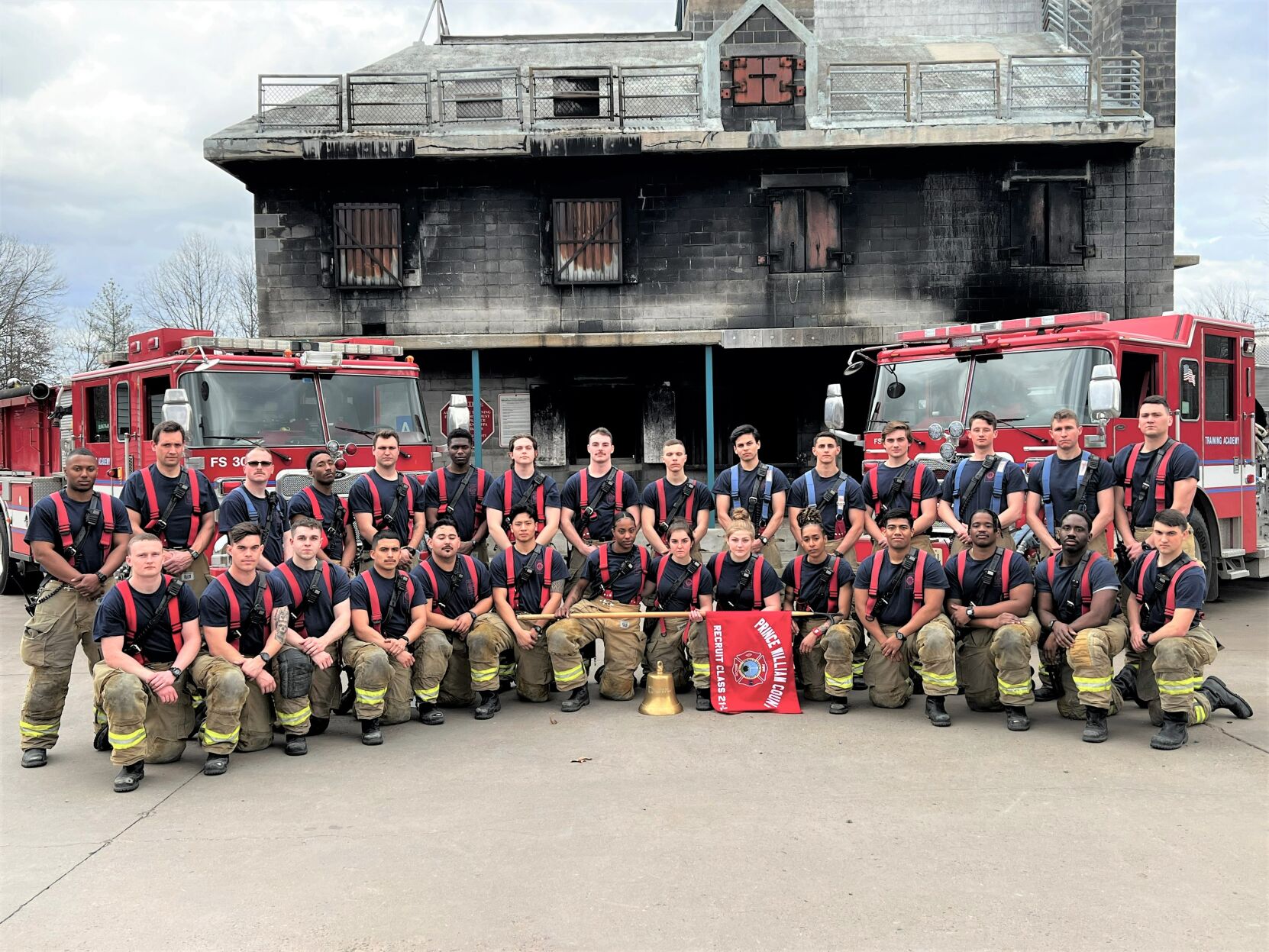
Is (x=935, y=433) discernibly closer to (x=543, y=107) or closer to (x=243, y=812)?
(x=243, y=812)

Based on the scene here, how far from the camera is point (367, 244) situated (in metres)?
17.6

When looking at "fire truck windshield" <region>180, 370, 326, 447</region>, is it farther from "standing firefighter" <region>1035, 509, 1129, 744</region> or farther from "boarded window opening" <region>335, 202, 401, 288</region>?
"boarded window opening" <region>335, 202, 401, 288</region>

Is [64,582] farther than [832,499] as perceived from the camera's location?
No

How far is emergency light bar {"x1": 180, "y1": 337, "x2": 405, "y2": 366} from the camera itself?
897 centimetres

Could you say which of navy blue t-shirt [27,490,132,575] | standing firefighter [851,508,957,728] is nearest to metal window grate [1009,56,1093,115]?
standing firefighter [851,508,957,728]

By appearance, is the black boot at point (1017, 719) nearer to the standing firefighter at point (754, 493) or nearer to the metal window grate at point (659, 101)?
the standing firefighter at point (754, 493)

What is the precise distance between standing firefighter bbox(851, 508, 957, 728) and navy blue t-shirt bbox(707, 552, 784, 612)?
589 mm

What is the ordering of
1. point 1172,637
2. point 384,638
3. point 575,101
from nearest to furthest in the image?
1. point 1172,637
2. point 384,638
3. point 575,101

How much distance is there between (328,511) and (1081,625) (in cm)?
530

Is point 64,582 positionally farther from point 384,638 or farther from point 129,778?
point 384,638

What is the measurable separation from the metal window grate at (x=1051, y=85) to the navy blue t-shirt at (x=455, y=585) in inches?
569

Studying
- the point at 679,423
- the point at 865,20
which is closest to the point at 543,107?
the point at 679,423

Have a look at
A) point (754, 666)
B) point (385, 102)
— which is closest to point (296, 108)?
point (385, 102)

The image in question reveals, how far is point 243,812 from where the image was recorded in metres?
5.03
